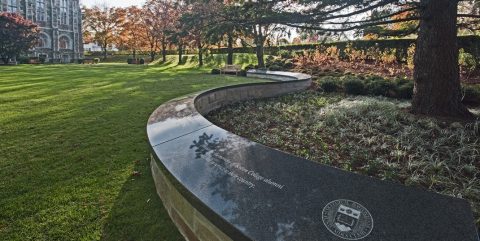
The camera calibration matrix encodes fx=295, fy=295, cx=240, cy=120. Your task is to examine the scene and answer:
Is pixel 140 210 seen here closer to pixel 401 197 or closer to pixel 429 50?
pixel 401 197

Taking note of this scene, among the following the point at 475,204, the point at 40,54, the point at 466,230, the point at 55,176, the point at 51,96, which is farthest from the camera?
the point at 40,54

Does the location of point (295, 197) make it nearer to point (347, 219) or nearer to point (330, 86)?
point (347, 219)

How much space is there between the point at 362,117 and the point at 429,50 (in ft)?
6.50

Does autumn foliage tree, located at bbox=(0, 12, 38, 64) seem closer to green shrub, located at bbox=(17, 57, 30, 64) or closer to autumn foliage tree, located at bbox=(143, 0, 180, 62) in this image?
green shrub, located at bbox=(17, 57, 30, 64)

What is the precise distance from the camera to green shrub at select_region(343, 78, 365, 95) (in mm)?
10508

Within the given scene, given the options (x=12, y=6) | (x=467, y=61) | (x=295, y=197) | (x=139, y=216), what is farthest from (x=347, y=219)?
(x=12, y=6)

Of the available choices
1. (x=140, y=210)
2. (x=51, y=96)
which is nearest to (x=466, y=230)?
(x=140, y=210)

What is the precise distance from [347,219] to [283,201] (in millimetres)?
484

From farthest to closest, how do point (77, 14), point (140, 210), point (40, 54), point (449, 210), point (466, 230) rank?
point (77, 14)
point (40, 54)
point (140, 210)
point (449, 210)
point (466, 230)

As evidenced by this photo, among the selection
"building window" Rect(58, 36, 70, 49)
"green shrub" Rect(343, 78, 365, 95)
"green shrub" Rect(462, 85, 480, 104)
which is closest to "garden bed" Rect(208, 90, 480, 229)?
"green shrub" Rect(462, 85, 480, 104)

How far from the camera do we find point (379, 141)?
5008 millimetres

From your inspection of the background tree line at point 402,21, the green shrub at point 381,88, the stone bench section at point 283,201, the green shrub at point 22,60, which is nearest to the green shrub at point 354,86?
the green shrub at point 381,88

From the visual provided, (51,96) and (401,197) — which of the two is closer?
(401,197)

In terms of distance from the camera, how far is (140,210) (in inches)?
128
